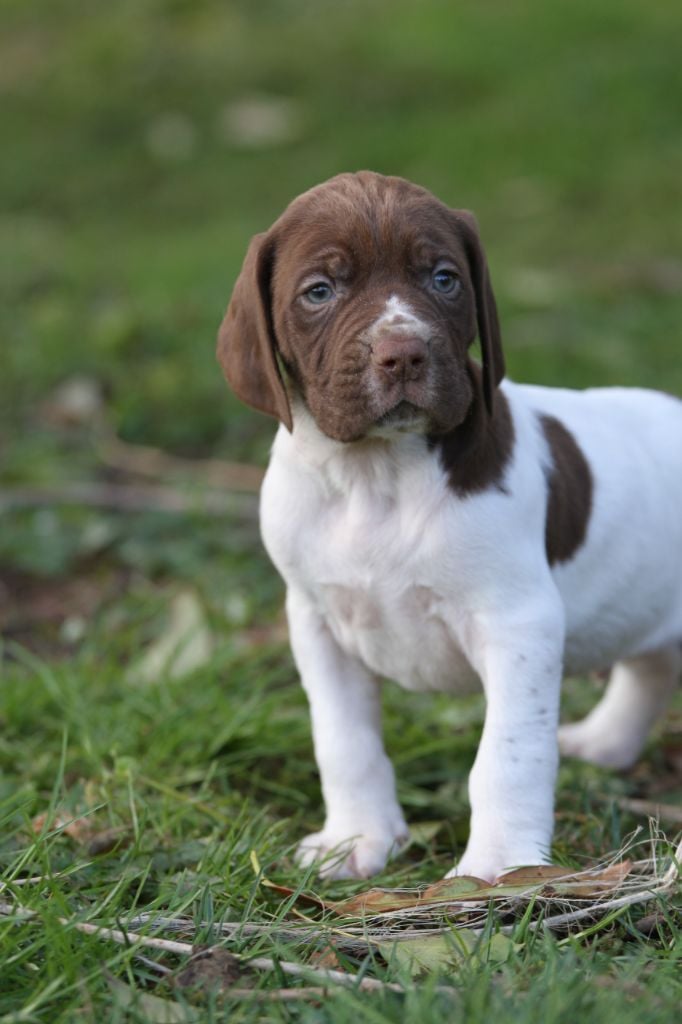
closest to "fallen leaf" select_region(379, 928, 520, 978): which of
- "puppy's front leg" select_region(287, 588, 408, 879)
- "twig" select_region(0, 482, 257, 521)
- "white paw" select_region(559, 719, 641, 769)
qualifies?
"puppy's front leg" select_region(287, 588, 408, 879)

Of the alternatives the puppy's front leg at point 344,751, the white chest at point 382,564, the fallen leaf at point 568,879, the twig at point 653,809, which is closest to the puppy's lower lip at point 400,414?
the white chest at point 382,564

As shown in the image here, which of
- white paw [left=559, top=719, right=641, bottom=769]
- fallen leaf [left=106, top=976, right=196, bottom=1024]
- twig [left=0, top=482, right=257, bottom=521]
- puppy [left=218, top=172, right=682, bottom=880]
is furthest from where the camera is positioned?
twig [left=0, top=482, right=257, bottom=521]

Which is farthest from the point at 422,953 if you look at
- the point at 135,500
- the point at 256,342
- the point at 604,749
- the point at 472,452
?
the point at 135,500

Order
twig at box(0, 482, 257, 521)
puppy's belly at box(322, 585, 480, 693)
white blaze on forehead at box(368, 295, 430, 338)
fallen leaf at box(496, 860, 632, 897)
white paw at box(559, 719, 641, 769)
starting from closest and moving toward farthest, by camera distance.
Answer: fallen leaf at box(496, 860, 632, 897) < white blaze on forehead at box(368, 295, 430, 338) < puppy's belly at box(322, 585, 480, 693) < white paw at box(559, 719, 641, 769) < twig at box(0, 482, 257, 521)

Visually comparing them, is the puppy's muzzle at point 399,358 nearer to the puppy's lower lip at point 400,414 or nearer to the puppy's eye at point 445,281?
the puppy's lower lip at point 400,414

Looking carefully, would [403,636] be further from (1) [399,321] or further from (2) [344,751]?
(1) [399,321]

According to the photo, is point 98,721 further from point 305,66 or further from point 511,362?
point 305,66

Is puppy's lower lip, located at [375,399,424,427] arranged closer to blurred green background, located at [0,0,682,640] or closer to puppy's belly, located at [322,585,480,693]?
puppy's belly, located at [322,585,480,693]

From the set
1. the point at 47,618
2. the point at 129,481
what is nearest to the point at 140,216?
the point at 129,481
